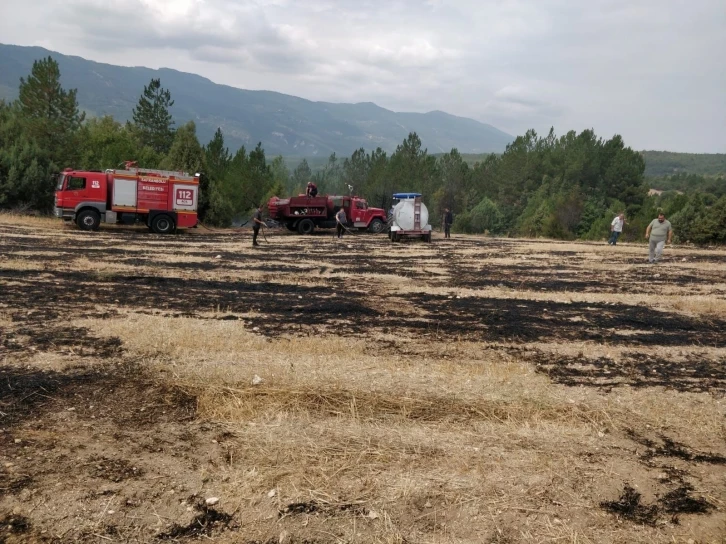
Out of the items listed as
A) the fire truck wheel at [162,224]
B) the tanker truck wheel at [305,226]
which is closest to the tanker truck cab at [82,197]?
the fire truck wheel at [162,224]

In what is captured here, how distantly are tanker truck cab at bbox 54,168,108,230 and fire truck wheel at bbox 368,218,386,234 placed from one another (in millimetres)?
14795

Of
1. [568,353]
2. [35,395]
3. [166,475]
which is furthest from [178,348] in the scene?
[568,353]

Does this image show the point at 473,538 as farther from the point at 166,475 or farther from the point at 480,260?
the point at 480,260

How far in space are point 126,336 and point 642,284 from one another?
11.9 meters

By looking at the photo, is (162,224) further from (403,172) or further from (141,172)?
(403,172)

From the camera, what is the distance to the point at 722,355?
293 inches

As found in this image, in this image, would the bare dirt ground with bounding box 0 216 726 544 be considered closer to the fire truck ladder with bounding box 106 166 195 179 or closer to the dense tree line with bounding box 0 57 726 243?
the fire truck ladder with bounding box 106 166 195 179

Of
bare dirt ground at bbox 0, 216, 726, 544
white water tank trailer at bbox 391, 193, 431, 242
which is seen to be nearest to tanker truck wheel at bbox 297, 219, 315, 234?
white water tank trailer at bbox 391, 193, 431, 242

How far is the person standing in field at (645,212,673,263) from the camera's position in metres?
17.3

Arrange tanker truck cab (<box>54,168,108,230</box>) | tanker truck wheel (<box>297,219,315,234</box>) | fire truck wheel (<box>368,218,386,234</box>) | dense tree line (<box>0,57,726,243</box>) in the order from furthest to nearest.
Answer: fire truck wheel (<box>368,218,386,234</box>), dense tree line (<box>0,57,726,243</box>), tanker truck wheel (<box>297,219,315,234</box>), tanker truck cab (<box>54,168,108,230</box>)

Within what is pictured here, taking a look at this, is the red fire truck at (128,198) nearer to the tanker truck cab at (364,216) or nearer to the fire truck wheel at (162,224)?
the fire truck wheel at (162,224)

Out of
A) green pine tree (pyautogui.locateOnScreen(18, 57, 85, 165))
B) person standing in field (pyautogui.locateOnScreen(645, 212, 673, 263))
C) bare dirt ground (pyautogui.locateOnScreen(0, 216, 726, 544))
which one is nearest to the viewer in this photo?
bare dirt ground (pyautogui.locateOnScreen(0, 216, 726, 544))

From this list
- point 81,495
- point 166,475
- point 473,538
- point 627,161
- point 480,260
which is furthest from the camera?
point 627,161

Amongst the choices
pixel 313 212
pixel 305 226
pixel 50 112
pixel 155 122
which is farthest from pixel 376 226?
pixel 155 122
